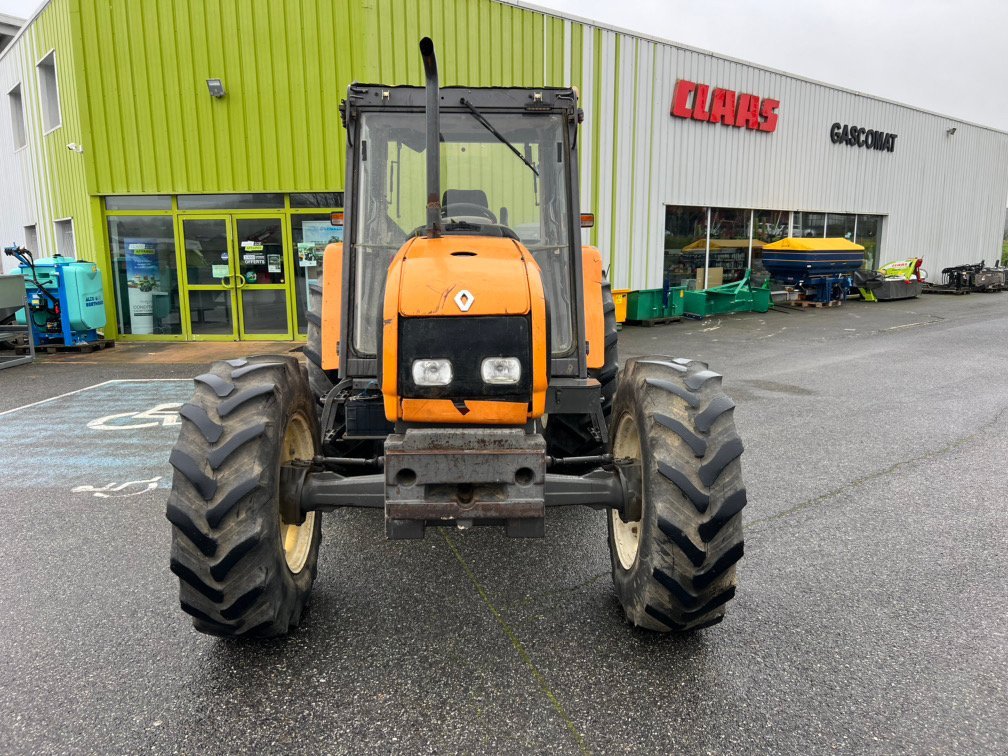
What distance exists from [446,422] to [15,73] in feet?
58.5

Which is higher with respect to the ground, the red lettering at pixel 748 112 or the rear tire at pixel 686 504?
the red lettering at pixel 748 112

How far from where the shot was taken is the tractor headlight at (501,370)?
282cm

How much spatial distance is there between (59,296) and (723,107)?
A: 45.8 ft

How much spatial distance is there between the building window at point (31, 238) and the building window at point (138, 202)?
596 centimetres

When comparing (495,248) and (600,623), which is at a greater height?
(495,248)

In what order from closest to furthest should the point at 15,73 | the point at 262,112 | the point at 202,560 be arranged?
the point at 202,560 → the point at 262,112 → the point at 15,73

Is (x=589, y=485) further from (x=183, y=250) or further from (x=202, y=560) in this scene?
(x=183, y=250)

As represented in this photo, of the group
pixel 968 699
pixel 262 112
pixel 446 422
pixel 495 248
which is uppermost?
pixel 262 112

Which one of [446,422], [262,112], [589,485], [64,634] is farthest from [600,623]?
[262,112]

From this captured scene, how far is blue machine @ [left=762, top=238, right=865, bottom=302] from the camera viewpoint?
17656 millimetres

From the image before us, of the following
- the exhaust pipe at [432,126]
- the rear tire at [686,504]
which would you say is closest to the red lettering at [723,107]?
the rear tire at [686,504]

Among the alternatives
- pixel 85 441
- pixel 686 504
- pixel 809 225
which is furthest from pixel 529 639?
pixel 809 225

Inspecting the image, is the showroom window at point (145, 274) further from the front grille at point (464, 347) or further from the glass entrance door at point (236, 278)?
the front grille at point (464, 347)

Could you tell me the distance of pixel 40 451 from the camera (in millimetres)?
6273
